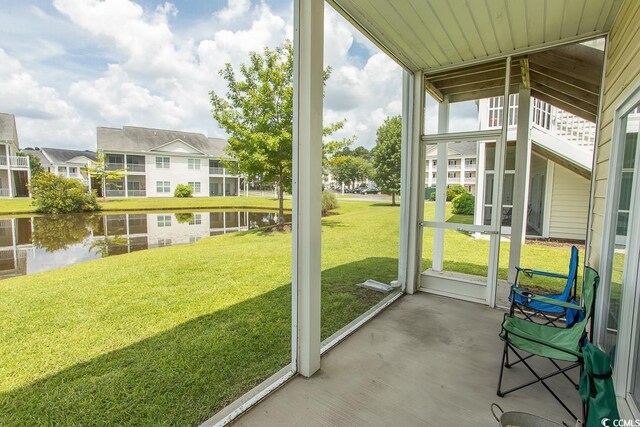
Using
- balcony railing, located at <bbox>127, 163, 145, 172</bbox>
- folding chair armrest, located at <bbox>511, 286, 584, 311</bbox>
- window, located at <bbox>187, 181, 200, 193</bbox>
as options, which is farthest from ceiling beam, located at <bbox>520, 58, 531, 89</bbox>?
balcony railing, located at <bbox>127, 163, 145, 172</bbox>

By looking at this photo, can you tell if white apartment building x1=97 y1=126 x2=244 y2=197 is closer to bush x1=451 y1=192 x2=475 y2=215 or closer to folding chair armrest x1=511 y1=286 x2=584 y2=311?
bush x1=451 y1=192 x2=475 y2=215

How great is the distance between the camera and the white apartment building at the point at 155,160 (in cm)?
243

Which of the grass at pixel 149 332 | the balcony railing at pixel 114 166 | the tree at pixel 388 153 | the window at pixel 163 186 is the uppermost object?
the tree at pixel 388 153

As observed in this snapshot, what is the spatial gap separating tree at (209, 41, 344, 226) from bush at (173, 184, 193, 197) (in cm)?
221

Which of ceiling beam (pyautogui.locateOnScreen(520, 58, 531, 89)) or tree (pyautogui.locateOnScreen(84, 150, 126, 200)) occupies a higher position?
ceiling beam (pyautogui.locateOnScreen(520, 58, 531, 89))

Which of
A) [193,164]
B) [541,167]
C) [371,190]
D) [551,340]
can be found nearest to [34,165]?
[193,164]

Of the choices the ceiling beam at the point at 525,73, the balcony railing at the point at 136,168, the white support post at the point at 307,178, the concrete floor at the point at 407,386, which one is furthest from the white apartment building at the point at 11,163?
the ceiling beam at the point at 525,73

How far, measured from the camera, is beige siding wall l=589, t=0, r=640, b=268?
191 cm

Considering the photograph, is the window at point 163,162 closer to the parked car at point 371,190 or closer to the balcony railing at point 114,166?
the balcony railing at point 114,166

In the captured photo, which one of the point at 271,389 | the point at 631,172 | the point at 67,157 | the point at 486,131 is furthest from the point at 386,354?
the point at 67,157

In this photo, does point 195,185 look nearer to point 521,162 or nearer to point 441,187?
point 441,187

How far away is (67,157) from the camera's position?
7.25 ft

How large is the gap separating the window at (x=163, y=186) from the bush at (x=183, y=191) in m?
0.13

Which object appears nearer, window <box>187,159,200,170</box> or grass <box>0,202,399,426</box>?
grass <box>0,202,399,426</box>
